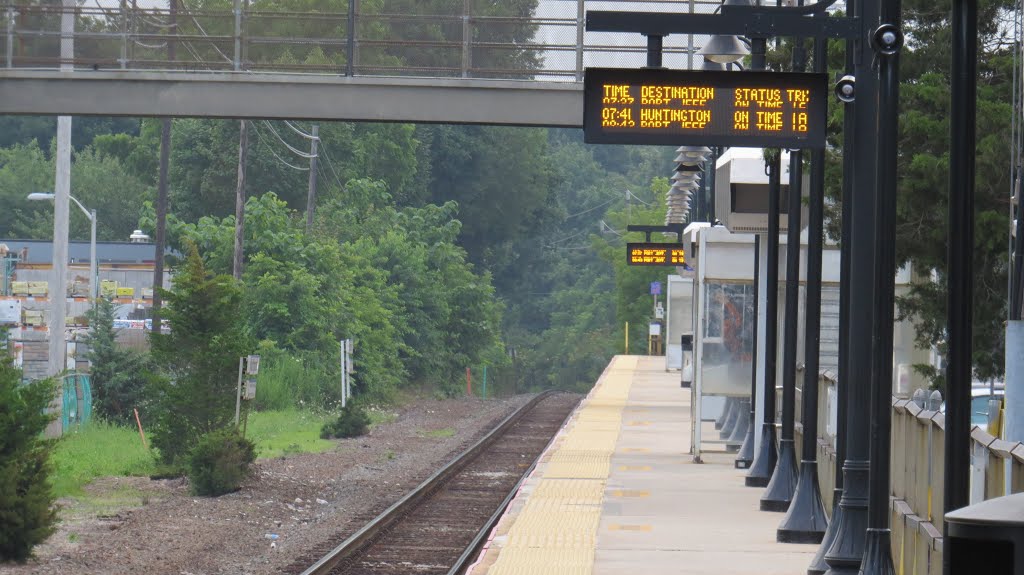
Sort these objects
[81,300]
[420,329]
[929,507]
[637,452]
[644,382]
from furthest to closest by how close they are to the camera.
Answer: [81,300] → [420,329] → [644,382] → [637,452] → [929,507]

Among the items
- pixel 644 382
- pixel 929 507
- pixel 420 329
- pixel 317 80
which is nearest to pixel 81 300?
pixel 420 329

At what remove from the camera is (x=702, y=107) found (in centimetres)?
A: 1198

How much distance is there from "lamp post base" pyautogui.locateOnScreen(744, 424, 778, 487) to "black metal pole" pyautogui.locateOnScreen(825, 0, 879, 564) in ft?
26.8

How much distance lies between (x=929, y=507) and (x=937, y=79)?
339 inches

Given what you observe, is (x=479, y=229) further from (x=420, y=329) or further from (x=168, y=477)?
(x=168, y=477)

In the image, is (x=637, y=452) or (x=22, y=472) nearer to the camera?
(x=22, y=472)

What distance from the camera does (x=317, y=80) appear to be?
25750 millimetres

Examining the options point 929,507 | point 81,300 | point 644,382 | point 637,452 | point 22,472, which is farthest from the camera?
point 81,300

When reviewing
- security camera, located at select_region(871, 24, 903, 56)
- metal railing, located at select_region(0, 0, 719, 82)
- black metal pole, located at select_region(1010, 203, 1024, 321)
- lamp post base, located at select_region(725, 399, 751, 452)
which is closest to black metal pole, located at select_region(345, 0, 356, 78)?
metal railing, located at select_region(0, 0, 719, 82)

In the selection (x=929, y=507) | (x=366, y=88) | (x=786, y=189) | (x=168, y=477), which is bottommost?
(x=168, y=477)

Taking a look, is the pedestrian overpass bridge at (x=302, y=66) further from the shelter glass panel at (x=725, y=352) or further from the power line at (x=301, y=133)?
the power line at (x=301, y=133)

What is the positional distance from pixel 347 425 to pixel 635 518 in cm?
1816

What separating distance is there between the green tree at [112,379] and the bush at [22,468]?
17.2 m

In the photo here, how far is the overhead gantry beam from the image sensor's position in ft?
84.4
